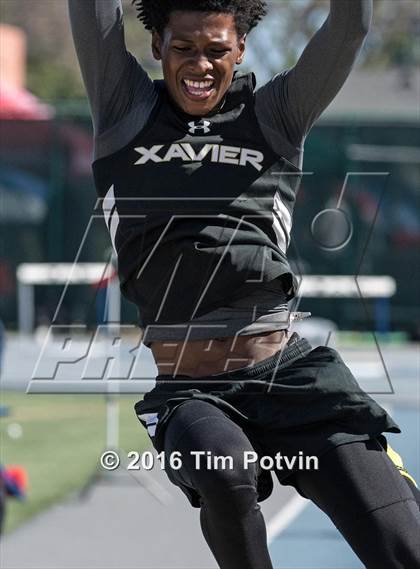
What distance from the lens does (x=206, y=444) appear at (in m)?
2.56

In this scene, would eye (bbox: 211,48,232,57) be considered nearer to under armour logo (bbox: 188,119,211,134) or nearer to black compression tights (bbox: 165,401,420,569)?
under armour logo (bbox: 188,119,211,134)

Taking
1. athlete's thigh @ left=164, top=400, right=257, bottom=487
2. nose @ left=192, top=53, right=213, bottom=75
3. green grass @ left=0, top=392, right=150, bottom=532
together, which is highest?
nose @ left=192, top=53, right=213, bottom=75

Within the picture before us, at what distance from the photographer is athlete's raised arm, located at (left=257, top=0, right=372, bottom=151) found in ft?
8.98

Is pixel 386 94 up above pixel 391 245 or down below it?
above

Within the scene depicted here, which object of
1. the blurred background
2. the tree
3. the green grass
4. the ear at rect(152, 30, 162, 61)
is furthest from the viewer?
the tree

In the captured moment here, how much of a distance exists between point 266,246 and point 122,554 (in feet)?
8.20

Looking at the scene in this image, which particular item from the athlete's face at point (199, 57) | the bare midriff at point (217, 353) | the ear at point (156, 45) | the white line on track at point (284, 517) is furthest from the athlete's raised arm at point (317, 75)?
the white line on track at point (284, 517)

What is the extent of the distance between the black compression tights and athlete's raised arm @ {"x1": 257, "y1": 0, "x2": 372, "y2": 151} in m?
0.66

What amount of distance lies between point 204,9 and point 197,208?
424 millimetres

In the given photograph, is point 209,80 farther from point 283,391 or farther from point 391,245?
point 391,245

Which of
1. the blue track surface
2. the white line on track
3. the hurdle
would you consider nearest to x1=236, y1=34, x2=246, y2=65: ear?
the blue track surface

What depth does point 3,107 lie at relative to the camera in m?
12.6

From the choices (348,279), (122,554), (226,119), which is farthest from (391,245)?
(226,119)

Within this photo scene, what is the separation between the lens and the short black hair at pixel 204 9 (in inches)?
109
